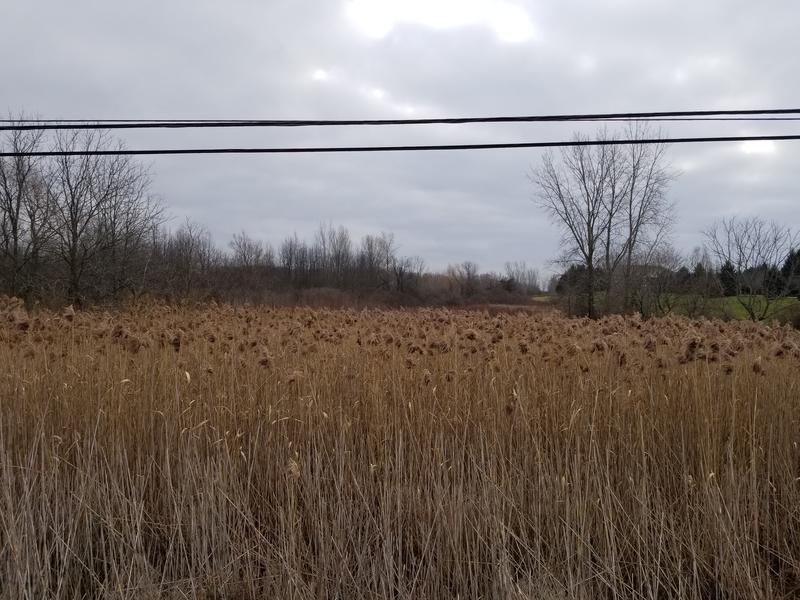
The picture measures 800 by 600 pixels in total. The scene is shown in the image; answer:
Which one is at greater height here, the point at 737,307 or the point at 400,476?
the point at 737,307

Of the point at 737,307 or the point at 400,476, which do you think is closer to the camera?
the point at 400,476

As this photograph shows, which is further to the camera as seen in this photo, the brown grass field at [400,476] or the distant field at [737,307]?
the distant field at [737,307]

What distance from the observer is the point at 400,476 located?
3600 mm

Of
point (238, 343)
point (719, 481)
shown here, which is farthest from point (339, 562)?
point (238, 343)

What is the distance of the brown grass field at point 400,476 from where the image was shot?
3.17 metres

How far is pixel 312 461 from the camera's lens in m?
3.99

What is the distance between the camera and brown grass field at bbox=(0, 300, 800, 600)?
10.4 ft

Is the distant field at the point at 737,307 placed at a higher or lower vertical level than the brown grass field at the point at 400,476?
higher

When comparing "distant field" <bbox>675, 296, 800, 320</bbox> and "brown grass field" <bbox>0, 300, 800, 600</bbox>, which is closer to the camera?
"brown grass field" <bbox>0, 300, 800, 600</bbox>

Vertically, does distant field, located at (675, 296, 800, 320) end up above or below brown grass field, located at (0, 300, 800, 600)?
above

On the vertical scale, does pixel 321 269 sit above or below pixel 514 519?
above

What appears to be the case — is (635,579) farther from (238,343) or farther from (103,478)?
(238,343)

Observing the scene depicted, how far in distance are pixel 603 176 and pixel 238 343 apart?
4024cm

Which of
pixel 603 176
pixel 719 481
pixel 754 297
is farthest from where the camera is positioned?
pixel 603 176
